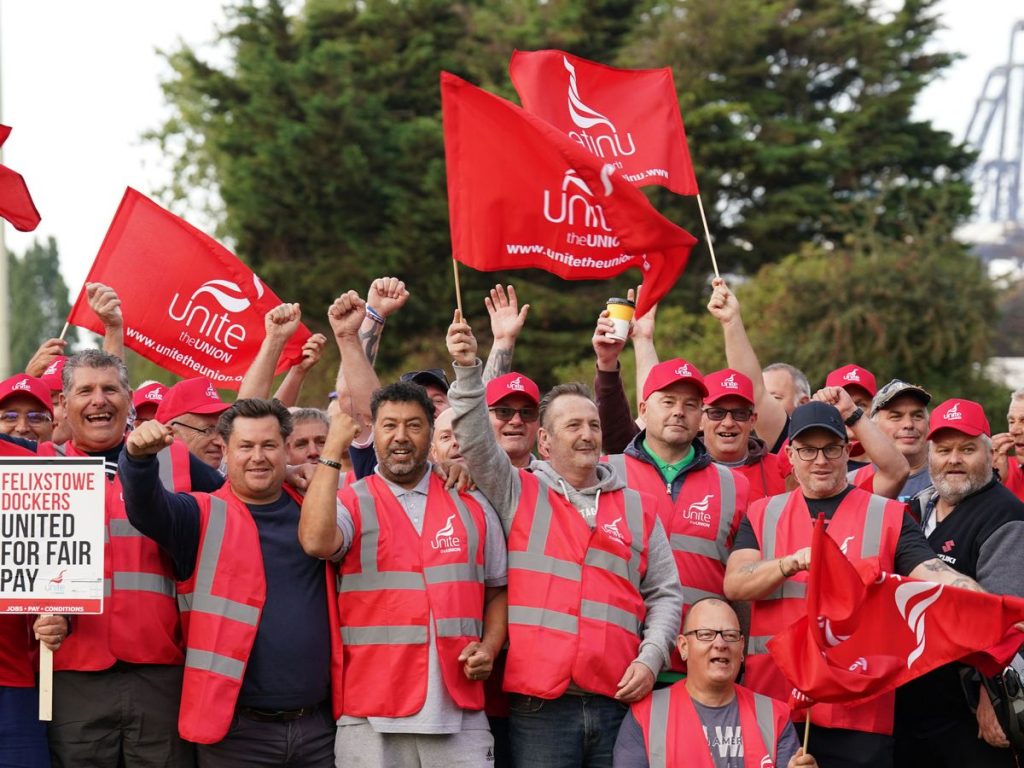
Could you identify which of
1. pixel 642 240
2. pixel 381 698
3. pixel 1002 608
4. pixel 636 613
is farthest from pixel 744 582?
pixel 642 240

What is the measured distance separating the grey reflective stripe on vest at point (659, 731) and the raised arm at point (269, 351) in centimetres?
281

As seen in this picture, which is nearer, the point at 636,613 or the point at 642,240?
the point at 636,613

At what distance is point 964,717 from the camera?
7848 millimetres

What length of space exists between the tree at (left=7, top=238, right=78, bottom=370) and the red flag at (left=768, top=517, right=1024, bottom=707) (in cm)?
5395

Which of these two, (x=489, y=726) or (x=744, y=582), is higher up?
(x=744, y=582)

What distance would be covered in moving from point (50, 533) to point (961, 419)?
14.9ft

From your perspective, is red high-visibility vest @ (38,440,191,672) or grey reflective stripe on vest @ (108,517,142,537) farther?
grey reflective stripe on vest @ (108,517,142,537)

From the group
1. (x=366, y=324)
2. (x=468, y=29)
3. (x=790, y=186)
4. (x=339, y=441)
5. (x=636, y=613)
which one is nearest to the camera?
(x=339, y=441)

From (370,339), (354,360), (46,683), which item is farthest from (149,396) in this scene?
(46,683)

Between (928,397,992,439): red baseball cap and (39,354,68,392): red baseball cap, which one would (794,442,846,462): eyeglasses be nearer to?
(928,397,992,439): red baseball cap

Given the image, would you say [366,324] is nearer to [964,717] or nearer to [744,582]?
[744,582]

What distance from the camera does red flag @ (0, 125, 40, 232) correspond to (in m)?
8.64

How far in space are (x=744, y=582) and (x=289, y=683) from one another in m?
2.18

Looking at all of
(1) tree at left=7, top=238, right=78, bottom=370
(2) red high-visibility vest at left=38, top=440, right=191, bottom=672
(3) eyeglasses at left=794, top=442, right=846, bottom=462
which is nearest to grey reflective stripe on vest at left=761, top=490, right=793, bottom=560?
(3) eyeglasses at left=794, top=442, right=846, bottom=462
